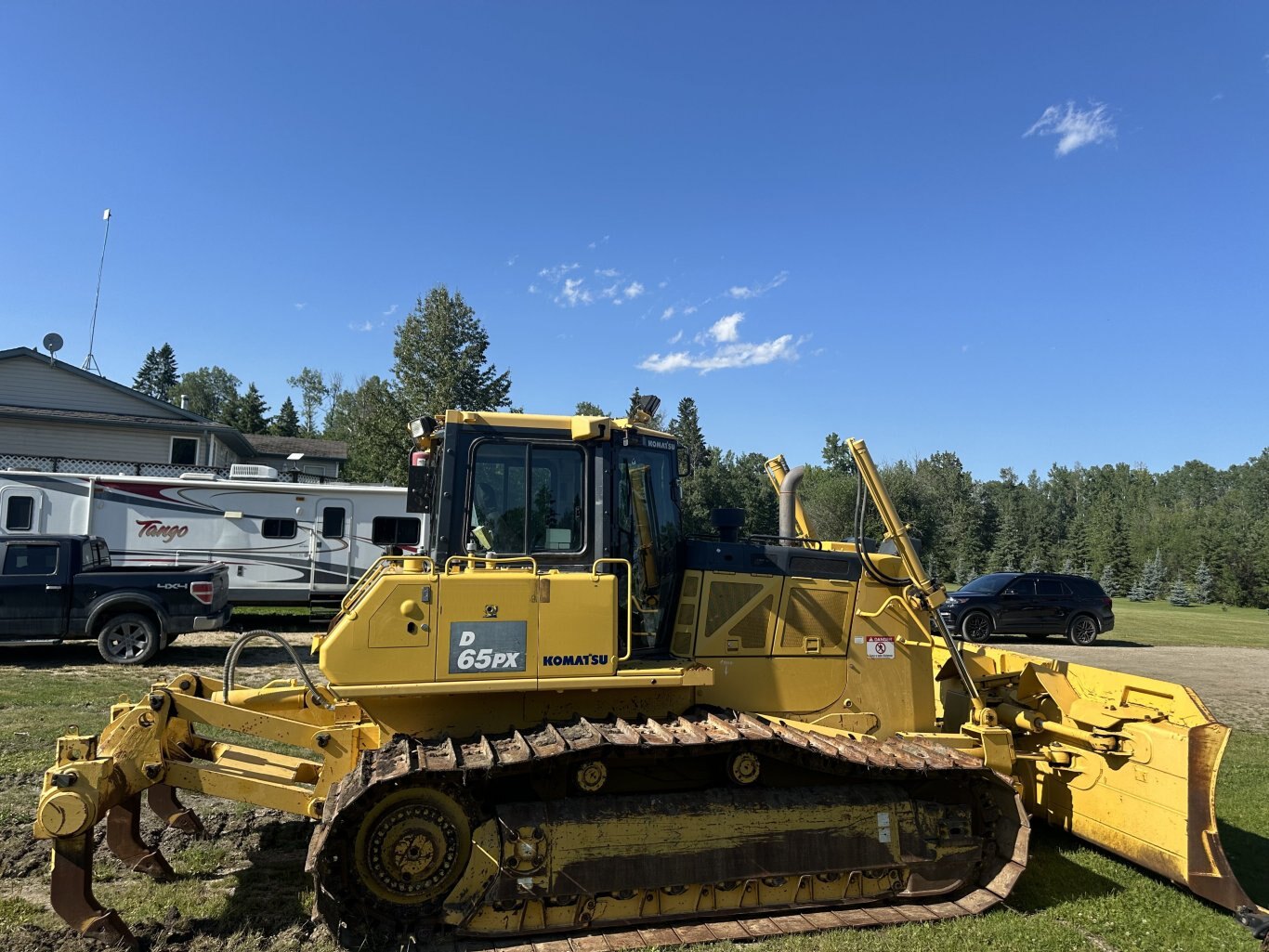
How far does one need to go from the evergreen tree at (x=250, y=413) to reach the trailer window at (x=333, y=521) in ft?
171

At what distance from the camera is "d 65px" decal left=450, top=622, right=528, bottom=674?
15.0ft

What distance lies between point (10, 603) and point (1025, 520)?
79385 millimetres

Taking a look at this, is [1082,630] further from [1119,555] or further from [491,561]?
[1119,555]

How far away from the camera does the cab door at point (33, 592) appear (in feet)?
38.3

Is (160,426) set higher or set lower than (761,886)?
higher

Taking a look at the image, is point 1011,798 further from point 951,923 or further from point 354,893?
point 354,893

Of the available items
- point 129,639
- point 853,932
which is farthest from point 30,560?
point 853,932

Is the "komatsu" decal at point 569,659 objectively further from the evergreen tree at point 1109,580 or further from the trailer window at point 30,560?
the evergreen tree at point 1109,580

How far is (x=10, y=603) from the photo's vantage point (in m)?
11.7

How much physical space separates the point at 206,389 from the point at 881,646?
354ft

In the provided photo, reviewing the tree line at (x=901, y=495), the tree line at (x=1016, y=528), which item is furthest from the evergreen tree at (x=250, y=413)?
the tree line at (x=1016, y=528)

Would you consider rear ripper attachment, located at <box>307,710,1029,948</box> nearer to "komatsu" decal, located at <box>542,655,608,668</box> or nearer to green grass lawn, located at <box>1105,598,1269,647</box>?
"komatsu" decal, located at <box>542,655,608,668</box>

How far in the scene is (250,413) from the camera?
64.3 metres

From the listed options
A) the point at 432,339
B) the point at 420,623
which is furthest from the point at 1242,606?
the point at 420,623
